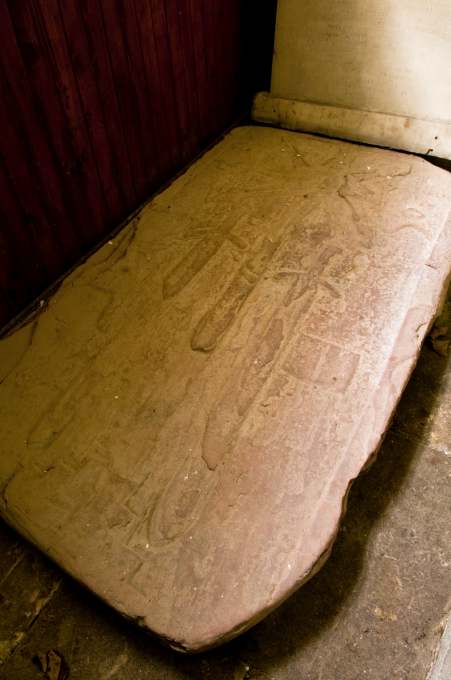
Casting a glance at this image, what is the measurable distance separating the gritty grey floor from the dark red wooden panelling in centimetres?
121

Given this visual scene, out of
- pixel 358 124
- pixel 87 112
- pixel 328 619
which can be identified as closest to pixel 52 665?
pixel 328 619

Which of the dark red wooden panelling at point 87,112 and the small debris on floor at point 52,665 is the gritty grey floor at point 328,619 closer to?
the small debris on floor at point 52,665

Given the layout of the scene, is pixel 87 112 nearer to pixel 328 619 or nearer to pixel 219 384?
pixel 219 384

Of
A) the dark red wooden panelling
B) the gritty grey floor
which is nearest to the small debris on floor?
the gritty grey floor

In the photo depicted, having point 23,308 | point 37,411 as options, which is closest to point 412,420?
point 37,411

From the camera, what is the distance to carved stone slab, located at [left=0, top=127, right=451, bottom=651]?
147 cm

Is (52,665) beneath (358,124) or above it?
beneath

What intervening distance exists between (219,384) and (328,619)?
2.93ft

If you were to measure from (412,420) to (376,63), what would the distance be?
84.4 inches

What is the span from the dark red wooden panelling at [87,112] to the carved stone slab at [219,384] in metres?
0.19

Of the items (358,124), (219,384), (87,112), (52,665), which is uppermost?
(87,112)

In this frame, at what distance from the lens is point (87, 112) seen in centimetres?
217

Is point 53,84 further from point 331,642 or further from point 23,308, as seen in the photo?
point 331,642

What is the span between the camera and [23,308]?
87.0 inches
